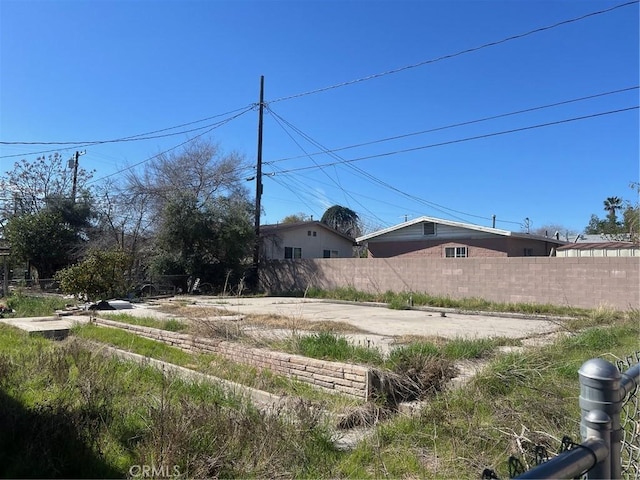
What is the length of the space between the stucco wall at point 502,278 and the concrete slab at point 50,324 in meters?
13.8

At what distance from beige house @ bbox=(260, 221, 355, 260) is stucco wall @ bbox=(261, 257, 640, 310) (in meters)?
6.09

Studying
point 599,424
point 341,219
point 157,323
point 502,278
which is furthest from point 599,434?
point 341,219

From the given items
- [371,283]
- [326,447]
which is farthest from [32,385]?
[371,283]

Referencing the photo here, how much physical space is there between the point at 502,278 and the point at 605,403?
18.8 m

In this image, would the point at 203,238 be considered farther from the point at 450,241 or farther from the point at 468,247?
the point at 468,247

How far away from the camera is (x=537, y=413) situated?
4352 millimetres

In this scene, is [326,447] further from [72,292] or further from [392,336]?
[72,292]

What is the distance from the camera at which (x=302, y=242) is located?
114 feet

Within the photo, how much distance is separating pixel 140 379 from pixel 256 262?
22.6 meters

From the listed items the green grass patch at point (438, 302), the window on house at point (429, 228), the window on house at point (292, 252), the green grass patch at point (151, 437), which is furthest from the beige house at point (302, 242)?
the green grass patch at point (151, 437)

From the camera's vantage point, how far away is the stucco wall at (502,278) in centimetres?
1642

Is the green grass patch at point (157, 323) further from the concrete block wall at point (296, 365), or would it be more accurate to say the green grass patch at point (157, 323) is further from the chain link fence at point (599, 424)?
the chain link fence at point (599, 424)

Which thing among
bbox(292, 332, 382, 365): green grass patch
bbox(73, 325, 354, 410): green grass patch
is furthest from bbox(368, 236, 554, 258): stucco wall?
bbox(73, 325, 354, 410): green grass patch

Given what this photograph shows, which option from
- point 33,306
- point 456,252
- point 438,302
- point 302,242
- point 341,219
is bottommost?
point 33,306
